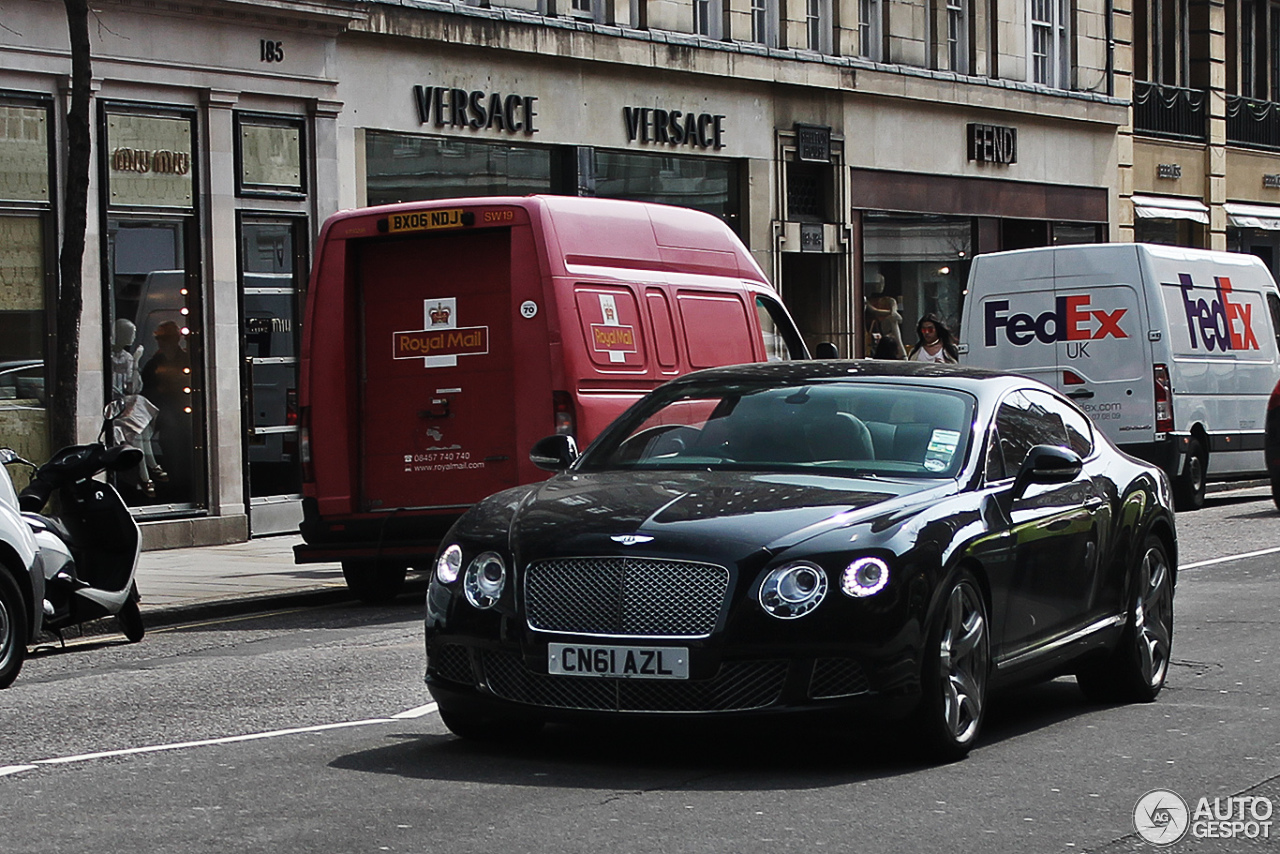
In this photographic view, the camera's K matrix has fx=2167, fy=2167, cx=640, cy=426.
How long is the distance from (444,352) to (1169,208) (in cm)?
2518

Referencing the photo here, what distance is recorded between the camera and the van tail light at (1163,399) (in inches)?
825

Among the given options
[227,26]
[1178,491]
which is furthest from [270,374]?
[1178,491]

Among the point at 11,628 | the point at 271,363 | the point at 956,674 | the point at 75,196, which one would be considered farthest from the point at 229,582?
the point at 956,674

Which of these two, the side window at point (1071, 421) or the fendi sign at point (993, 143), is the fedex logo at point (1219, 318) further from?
the side window at point (1071, 421)

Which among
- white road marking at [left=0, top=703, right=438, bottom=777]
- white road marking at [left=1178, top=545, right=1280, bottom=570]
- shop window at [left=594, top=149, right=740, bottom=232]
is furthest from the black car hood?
shop window at [left=594, top=149, right=740, bottom=232]

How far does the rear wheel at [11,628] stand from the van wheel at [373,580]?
4269mm

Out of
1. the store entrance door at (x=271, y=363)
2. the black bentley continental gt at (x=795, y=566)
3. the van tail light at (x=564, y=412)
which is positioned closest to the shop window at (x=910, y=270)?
the store entrance door at (x=271, y=363)

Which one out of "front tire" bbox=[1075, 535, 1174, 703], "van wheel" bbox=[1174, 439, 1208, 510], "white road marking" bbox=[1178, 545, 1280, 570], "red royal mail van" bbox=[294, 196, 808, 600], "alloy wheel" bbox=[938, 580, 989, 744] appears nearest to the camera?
"alloy wheel" bbox=[938, 580, 989, 744]

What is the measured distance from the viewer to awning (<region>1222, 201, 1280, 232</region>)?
38.7 m

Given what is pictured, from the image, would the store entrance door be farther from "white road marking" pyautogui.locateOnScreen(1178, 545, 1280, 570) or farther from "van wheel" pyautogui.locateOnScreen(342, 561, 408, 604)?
"white road marking" pyautogui.locateOnScreen(1178, 545, 1280, 570)

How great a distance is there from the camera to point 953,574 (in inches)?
291

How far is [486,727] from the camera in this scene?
306 inches

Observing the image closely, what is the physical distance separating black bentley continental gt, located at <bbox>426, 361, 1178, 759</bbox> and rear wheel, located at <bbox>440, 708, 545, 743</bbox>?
1 cm

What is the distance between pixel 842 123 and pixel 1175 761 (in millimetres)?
21808
